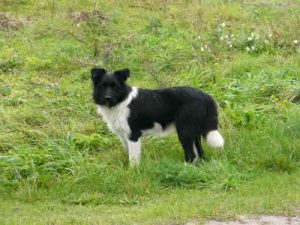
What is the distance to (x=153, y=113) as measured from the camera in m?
7.99

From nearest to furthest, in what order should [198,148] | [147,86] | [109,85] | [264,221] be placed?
[264,221] → [109,85] → [198,148] → [147,86]

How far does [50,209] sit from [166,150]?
222cm

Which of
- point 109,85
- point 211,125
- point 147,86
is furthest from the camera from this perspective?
point 147,86

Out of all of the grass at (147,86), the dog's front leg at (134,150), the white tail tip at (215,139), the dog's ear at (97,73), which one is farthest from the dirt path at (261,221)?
the dog's ear at (97,73)

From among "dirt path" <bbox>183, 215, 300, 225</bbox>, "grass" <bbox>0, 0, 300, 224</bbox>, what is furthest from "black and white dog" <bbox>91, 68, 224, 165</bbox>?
"dirt path" <bbox>183, 215, 300, 225</bbox>

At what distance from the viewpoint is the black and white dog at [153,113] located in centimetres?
783

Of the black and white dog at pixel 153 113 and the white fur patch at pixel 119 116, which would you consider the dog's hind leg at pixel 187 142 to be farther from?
the white fur patch at pixel 119 116

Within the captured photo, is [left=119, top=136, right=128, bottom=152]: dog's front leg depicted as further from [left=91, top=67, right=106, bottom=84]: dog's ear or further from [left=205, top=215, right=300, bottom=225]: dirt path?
[left=205, top=215, right=300, bottom=225]: dirt path

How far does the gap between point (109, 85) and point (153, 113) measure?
0.68 meters

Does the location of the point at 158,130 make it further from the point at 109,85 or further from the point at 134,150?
the point at 109,85

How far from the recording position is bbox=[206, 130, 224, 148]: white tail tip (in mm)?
7859

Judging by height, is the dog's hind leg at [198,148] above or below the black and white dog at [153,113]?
below

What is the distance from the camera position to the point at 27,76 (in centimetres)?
1069

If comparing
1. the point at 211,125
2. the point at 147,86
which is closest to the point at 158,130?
the point at 211,125
